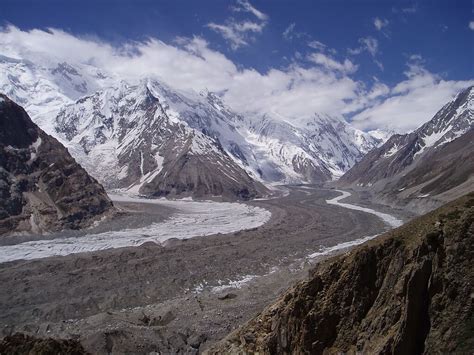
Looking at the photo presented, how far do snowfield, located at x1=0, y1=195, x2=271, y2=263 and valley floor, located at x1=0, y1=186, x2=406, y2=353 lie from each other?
15.2 feet

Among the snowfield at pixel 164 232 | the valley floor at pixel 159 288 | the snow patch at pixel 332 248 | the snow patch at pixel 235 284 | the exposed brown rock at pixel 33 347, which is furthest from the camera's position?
the snowfield at pixel 164 232

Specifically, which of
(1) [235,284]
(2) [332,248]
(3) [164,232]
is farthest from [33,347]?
(3) [164,232]

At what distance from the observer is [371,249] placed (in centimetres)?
2191

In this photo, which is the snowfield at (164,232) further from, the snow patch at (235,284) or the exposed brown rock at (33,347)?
the exposed brown rock at (33,347)

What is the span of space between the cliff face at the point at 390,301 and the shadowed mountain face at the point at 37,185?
3431 inches

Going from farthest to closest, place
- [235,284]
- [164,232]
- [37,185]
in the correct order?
[37,185] < [164,232] < [235,284]

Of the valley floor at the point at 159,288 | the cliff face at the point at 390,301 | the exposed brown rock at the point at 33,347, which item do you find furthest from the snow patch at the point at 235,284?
the cliff face at the point at 390,301

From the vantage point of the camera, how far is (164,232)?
352ft

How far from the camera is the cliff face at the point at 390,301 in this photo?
60.7 ft

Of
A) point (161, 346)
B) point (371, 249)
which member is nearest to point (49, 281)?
point (161, 346)

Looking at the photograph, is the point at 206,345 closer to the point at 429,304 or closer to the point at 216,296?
the point at 216,296

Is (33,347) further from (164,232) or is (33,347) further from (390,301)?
(164,232)

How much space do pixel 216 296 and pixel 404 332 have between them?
38621 millimetres

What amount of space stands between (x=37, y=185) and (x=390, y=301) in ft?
364
